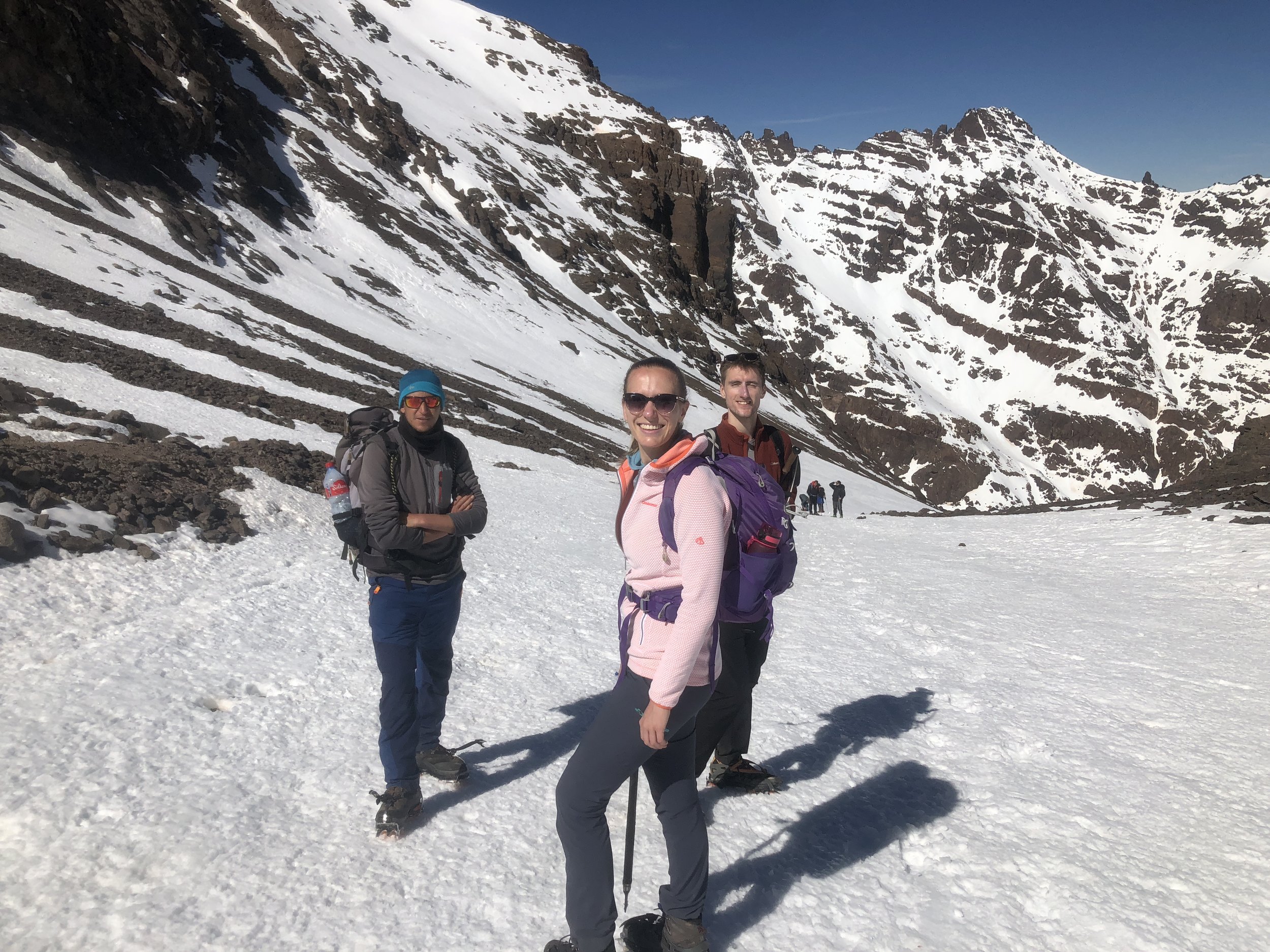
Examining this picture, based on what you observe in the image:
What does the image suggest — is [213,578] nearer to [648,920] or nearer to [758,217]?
[648,920]

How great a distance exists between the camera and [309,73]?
8619 centimetres

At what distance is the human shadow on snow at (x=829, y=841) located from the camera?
3.58 metres

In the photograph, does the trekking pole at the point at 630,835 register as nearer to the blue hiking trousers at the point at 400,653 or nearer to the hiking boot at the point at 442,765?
the blue hiking trousers at the point at 400,653

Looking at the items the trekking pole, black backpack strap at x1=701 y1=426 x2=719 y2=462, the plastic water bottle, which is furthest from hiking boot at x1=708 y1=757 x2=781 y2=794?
the plastic water bottle

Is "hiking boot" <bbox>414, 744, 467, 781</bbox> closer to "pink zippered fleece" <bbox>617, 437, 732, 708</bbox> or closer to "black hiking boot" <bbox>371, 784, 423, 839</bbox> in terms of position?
"black hiking boot" <bbox>371, 784, 423, 839</bbox>

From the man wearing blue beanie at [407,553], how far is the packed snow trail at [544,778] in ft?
1.53

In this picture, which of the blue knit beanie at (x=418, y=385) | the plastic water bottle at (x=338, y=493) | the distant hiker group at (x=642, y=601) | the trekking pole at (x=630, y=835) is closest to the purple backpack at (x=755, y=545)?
the distant hiker group at (x=642, y=601)

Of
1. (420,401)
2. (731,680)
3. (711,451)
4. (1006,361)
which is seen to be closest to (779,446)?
(731,680)

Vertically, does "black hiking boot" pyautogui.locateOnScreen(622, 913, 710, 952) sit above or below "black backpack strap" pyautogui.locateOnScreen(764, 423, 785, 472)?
below

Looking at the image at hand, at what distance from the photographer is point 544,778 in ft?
15.2

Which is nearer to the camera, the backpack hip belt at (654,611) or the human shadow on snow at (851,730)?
the backpack hip belt at (654,611)

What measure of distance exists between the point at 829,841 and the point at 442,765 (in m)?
2.32

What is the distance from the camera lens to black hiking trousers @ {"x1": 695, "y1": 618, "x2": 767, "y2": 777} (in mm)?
4051

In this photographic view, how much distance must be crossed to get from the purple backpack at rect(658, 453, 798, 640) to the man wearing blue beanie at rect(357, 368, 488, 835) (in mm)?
1432
